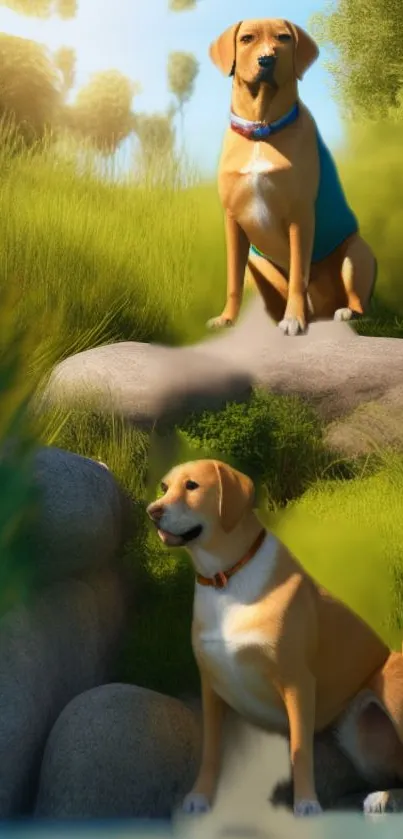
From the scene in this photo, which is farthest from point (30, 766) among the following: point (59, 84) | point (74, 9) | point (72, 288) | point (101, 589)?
point (59, 84)

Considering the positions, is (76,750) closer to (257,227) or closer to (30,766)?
(30,766)

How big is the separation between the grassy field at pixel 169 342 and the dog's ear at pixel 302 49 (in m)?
0.78

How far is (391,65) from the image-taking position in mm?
7324

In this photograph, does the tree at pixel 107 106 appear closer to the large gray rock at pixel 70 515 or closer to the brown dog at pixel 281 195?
the brown dog at pixel 281 195

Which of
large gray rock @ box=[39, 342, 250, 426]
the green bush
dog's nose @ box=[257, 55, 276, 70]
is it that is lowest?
the green bush

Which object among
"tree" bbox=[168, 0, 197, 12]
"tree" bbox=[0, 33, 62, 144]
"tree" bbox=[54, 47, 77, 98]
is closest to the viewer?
"tree" bbox=[168, 0, 197, 12]

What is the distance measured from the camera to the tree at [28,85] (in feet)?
27.1

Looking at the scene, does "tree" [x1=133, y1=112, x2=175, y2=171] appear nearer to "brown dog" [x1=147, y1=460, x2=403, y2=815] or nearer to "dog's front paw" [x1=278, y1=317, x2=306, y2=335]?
"dog's front paw" [x1=278, y1=317, x2=306, y2=335]

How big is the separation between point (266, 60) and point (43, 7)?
283cm

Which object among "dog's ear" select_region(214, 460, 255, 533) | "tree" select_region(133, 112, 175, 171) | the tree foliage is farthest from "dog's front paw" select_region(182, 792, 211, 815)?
the tree foliage

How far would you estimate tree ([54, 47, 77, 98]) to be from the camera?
8383mm

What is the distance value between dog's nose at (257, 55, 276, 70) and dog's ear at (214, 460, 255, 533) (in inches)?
74.7

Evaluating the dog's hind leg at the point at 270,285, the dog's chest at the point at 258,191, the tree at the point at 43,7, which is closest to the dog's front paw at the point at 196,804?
the dog's hind leg at the point at 270,285

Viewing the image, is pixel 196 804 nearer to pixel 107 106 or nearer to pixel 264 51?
pixel 264 51
